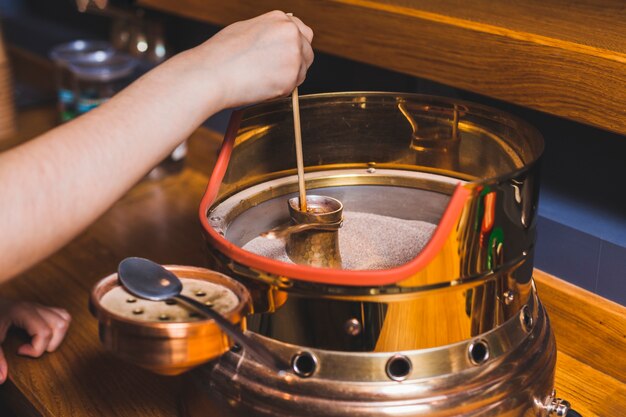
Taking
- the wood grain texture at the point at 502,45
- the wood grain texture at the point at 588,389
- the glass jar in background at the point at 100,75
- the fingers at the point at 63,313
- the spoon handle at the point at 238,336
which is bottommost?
the wood grain texture at the point at 588,389

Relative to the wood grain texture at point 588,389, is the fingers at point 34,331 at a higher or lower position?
higher

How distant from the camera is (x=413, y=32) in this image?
109 cm

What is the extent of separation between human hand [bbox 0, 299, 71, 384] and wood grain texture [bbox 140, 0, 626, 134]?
580mm

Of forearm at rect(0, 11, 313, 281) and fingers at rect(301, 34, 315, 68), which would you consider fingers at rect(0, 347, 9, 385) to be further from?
fingers at rect(301, 34, 315, 68)

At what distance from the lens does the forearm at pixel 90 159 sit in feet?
2.49

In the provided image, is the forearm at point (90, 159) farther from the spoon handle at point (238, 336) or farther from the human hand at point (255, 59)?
the spoon handle at point (238, 336)

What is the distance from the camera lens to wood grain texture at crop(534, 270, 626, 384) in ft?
3.51

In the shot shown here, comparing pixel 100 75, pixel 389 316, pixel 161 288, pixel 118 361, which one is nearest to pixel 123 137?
pixel 161 288

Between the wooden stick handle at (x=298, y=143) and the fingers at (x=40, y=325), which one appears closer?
the wooden stick handle at (x=298, y=143)

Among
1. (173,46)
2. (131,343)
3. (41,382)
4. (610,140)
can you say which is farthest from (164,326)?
(173,46)

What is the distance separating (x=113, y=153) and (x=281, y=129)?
31 cm

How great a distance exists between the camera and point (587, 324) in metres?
1.10

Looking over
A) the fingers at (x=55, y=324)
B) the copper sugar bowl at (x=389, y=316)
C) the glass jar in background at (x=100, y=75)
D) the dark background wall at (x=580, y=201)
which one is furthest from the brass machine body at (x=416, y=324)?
the glass jar in background at (x=100, y=75)

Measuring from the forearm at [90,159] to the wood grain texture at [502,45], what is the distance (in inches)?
14.3
